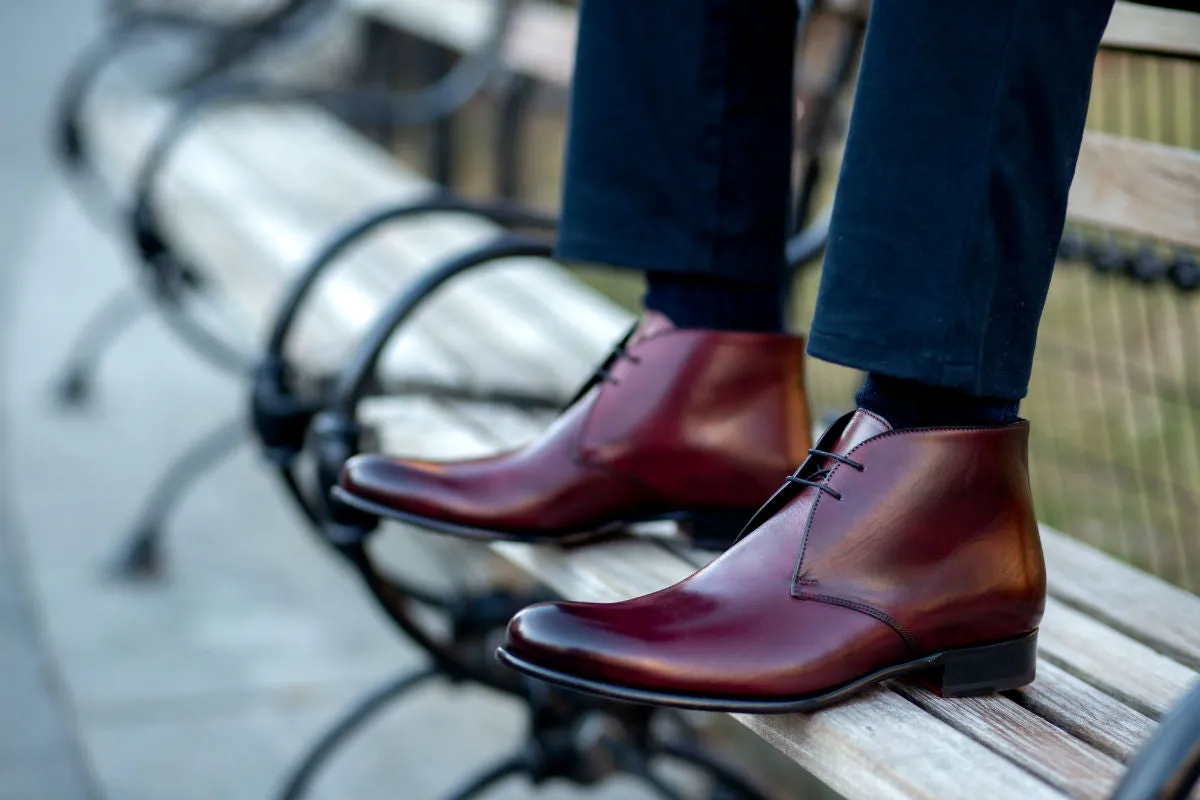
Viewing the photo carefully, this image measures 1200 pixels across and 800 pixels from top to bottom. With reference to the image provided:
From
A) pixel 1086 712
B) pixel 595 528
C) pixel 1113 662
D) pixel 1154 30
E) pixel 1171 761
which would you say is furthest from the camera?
pixel 1154 30

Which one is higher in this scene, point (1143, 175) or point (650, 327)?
point (1143, 175)

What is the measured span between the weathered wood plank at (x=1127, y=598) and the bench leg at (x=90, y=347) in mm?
2980

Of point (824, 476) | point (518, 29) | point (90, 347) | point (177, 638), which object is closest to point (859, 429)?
point (824, 476)

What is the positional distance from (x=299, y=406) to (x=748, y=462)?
83cm

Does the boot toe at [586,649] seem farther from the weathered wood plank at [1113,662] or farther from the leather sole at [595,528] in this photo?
the weathered wood plank at [1113,662]

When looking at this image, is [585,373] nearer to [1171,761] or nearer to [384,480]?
[384,480]

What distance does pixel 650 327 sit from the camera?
1.21 meters

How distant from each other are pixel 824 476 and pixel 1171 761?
0.33m

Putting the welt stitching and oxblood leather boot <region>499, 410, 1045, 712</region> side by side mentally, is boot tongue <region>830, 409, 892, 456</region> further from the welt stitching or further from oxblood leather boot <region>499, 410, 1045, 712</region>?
the welt stitching

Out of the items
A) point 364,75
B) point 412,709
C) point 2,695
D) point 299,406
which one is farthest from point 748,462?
point 364,75

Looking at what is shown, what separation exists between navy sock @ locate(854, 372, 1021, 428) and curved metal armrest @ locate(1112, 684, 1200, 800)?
321 millimetres

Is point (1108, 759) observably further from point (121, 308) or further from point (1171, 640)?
point (121, 308)

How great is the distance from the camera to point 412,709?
2.48 metres

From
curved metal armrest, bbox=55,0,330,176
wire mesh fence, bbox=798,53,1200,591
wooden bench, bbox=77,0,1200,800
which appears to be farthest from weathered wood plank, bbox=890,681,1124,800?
curved metal armrest, bbox=55,0,330,176
